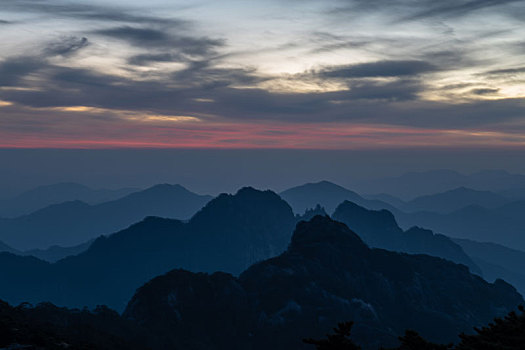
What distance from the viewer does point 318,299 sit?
148 metres

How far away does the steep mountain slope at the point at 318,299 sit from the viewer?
130750mm

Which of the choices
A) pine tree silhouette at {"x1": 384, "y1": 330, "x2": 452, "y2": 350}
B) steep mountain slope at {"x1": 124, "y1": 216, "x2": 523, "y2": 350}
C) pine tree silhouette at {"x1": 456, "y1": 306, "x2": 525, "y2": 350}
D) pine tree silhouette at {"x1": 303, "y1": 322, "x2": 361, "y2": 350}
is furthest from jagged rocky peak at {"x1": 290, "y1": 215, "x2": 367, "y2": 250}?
pine tree silhouette at {"x1": 303, "y1": 322, "x2": 361, "y2": 350}

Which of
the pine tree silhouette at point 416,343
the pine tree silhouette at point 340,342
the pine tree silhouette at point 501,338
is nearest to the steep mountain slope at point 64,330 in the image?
the pine tree silhouette at point 340,342

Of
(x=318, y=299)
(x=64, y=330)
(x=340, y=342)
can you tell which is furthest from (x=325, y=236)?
(x=340, y=342)

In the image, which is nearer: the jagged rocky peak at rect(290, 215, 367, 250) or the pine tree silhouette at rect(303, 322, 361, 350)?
the pine tree silhouette at rect(303, 322, 361, 350)

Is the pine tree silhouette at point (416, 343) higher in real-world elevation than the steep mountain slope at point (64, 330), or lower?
higher

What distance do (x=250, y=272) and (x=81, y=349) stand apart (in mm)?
115002

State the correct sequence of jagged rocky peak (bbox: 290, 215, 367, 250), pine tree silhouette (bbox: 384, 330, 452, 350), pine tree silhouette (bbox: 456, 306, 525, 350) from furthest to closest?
jagged rocky peak (bbox: 290, 215, 367, 250)
pine tree silhouette (bbox: 384, 330, 452, 350)
pine tree silhouette (bbox: 456, 306, 525, 350)

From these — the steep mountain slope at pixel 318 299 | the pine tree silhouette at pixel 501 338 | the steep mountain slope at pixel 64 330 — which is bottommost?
the steep mountain slope at pixel 318 299

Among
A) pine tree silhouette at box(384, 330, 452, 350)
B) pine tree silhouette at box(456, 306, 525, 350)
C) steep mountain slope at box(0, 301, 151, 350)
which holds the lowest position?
steep mountain slope at box(0, 301, 151, 350)

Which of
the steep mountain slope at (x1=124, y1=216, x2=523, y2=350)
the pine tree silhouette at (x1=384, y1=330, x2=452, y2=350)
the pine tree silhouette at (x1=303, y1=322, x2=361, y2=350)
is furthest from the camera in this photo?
the steep mountain slope at (x1=124, y1=216, x2=523, y2=350)

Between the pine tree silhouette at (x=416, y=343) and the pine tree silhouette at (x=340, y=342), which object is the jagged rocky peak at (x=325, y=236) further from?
the pine tree silhouette at (x=340, y=342)

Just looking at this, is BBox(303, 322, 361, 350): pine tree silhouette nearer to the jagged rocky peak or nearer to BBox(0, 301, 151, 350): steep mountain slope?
BBox(0, 301, 151, 350): steep mountain slope

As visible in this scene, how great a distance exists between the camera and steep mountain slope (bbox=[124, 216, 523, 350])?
5148 inches
